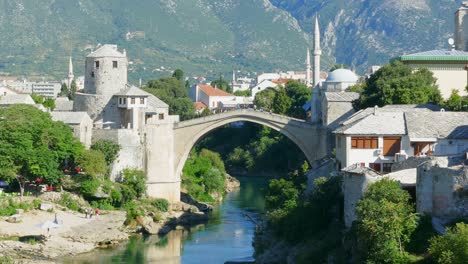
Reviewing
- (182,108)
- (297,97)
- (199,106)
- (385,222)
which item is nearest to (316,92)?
(297,97)

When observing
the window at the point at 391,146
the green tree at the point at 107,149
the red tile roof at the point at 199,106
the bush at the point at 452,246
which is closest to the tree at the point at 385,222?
the bush at the point at 452,246

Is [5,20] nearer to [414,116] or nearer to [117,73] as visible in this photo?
[117,73]

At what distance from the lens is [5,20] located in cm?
18225

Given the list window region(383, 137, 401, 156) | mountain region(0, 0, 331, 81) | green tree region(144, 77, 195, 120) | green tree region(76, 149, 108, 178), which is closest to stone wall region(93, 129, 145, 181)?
green tree region(76, 149, 108, 178)

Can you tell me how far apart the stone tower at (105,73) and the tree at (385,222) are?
34.0m

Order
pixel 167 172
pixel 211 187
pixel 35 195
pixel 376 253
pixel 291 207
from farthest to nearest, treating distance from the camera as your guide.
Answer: pixel 211 187
pixel 167 172
pixel 35 195
pixel 291 207
pixel 376 253

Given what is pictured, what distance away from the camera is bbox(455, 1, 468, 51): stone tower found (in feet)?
222

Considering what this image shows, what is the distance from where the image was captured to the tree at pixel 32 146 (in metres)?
59.9

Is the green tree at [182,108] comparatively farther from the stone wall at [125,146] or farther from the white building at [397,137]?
the white building at [397,137]

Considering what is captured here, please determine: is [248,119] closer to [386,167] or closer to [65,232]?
[65,232]

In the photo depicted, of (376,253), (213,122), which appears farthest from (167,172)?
(376,253)

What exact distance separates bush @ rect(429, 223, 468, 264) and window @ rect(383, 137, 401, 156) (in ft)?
38.0

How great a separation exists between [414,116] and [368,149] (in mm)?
2686

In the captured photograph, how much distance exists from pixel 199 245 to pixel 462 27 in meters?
21.9
